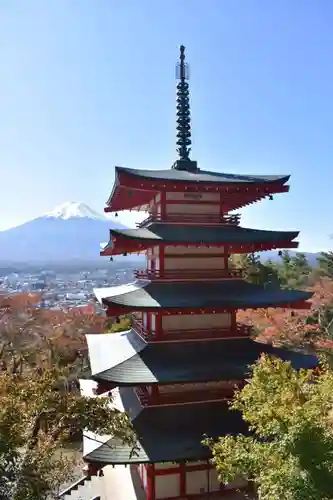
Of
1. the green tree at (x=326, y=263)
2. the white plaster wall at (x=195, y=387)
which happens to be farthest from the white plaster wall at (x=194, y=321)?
the green tree at (x=326, y=263)

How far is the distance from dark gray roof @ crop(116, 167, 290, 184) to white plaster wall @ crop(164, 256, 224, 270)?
259 cm

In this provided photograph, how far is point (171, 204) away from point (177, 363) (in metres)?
5.13

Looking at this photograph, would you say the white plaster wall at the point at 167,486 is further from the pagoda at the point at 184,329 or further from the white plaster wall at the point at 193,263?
the white plaster wall at the point at 193,263

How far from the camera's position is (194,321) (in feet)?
44.3

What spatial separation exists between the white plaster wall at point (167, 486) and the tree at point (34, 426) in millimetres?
2690

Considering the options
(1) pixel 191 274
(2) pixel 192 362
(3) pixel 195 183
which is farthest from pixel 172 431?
(3) pixel 195 183

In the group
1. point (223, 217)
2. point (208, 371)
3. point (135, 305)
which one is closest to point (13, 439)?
point (135, 305)

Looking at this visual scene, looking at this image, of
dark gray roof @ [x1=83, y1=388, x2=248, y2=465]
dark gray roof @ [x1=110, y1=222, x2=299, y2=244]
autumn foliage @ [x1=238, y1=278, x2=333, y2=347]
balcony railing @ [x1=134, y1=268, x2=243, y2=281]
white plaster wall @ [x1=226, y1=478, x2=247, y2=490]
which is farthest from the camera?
autumn foliage @ [x1=238, y1=278, x2=333, y2=347]

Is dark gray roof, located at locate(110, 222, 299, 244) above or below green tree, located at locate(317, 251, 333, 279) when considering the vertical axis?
above

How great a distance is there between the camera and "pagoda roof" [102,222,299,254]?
12.7m

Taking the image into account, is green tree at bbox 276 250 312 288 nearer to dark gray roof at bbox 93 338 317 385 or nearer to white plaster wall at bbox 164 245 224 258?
white plaster wall at bbox 164 245 224 258

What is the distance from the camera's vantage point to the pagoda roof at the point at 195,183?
42.0ft

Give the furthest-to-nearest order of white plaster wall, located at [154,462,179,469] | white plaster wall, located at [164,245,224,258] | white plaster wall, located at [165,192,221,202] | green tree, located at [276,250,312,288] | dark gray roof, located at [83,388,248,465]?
green tree, located at [276,250,312,288]
white plaster wall, located at [165,192,221,202]
white plaster wall, located at [164,245,224,258]
white plaster wall, located at [154,462,179,469]
dark gray roof, located at [83,388,248,465]

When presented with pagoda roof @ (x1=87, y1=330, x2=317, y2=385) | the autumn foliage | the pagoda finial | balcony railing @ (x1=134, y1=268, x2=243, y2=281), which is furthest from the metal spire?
the autumn foliage
